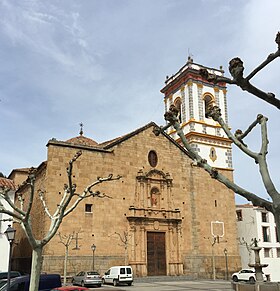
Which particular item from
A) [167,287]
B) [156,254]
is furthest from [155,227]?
[167,287]

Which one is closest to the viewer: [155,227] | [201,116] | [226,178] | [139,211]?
[226,178]

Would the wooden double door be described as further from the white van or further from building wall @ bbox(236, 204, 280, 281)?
building wall @ bbox(236, 204, 280, 281)

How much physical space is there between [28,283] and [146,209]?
19.6 meters

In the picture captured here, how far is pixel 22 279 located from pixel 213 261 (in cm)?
2383

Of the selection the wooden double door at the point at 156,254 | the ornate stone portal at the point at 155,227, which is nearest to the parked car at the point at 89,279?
the ornate stone portal at the point at 155,227

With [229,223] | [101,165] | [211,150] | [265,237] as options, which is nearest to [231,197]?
[229,223]

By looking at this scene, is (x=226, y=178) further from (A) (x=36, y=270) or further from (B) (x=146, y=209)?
(B) (x=146, y=209)

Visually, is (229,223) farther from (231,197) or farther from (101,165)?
(101,165)

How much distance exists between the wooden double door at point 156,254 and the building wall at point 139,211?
0.47 m

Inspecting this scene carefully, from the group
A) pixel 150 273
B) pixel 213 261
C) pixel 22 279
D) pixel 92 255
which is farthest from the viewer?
pixel 213 261

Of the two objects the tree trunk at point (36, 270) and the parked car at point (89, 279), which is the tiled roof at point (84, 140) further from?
the tree trunk at point (36, 270)

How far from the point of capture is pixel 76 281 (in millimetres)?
27891

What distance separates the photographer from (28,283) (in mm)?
15969

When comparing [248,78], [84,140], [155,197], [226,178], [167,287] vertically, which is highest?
[84,140]
